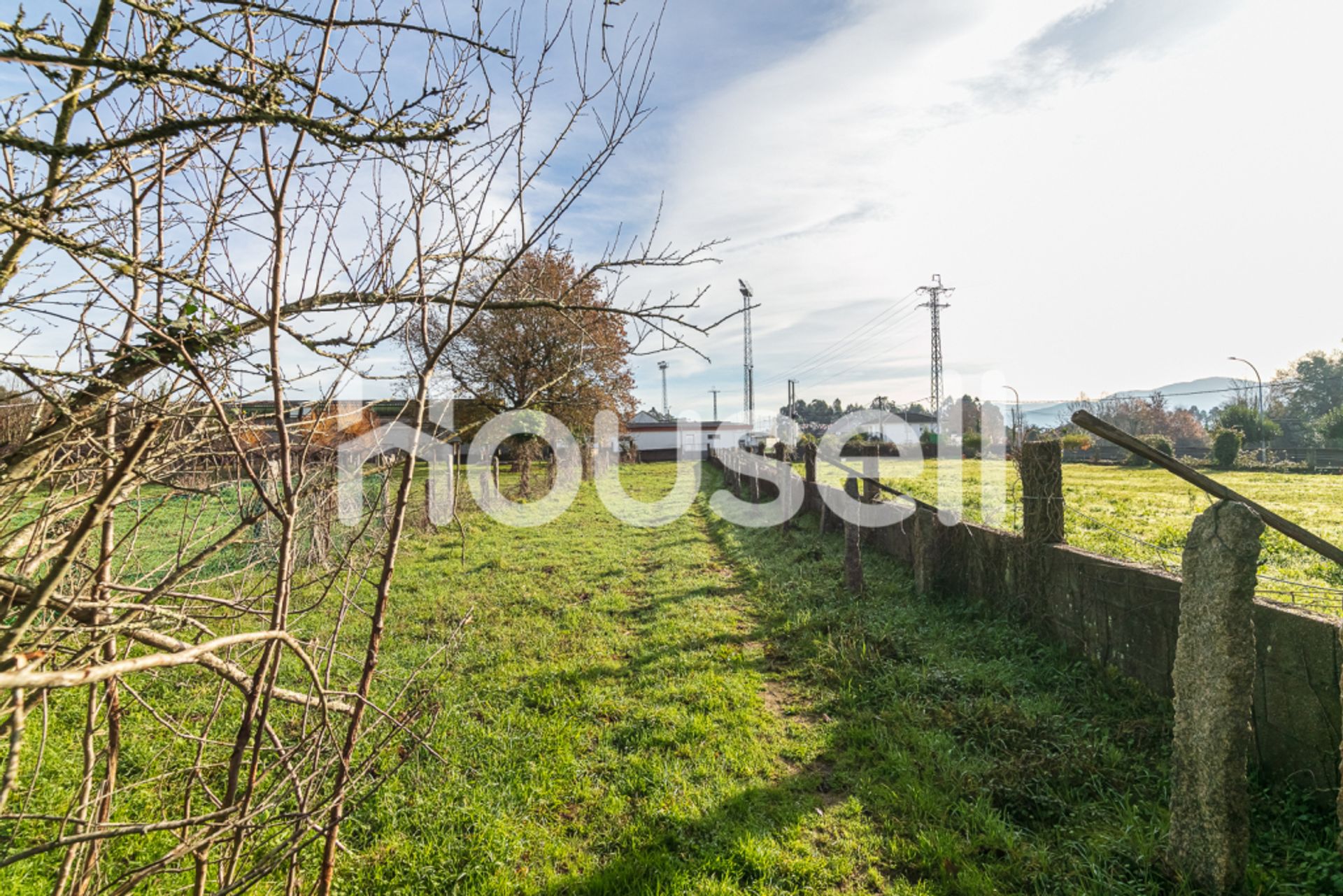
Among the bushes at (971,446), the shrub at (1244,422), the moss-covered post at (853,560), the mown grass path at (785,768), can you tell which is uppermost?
the shrub at (1244,422)

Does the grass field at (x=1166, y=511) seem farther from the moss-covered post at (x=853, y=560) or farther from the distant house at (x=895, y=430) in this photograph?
the distant house at (x=895, y=430)

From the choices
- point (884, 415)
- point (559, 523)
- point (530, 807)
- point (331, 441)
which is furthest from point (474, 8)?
point (884, 415)

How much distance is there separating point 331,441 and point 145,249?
1223 millimetres

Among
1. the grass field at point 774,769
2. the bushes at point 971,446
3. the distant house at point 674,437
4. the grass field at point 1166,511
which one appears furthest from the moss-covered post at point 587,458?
the bushes at point 971,446

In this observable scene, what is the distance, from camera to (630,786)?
388cm

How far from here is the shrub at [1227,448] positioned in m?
25.2

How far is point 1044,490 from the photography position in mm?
5418

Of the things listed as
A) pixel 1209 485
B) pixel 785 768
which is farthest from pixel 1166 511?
pixel 785 768

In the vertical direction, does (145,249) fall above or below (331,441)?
above

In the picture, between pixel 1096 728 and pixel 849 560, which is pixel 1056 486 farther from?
pixel 849 560

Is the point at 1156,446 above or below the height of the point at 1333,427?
below

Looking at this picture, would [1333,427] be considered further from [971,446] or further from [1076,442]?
[971,446]

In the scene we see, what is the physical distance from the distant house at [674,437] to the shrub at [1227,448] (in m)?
24.4

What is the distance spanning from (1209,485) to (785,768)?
2934 millimetres
